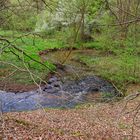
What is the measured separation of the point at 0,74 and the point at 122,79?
769 cm

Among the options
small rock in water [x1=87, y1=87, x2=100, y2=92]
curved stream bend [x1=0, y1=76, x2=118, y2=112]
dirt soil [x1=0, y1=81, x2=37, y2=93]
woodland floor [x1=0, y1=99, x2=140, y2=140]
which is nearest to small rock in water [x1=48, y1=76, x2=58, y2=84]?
curved stream bend [x1=0, y1=76, x2=118, y2=112]

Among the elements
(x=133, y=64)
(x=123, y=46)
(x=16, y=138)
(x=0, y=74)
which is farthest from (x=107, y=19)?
(x=16, y=138)

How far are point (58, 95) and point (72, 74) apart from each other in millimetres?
5108

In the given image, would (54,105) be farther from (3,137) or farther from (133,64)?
(3,137)

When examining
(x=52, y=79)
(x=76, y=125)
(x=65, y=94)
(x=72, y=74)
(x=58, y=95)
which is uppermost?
(x=65, y=94)

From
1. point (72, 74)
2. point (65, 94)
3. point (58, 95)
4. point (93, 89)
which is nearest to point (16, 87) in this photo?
point (58, 95)

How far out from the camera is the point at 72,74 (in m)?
24.8

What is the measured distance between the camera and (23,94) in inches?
826

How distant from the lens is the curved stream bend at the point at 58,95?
18.5 meters

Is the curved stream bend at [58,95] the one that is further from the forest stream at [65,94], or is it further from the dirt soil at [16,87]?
the dirt soil at [16,87]

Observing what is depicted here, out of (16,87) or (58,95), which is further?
(16,87)

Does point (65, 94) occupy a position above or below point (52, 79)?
above

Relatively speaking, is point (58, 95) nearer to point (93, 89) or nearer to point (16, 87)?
point (93, 89)

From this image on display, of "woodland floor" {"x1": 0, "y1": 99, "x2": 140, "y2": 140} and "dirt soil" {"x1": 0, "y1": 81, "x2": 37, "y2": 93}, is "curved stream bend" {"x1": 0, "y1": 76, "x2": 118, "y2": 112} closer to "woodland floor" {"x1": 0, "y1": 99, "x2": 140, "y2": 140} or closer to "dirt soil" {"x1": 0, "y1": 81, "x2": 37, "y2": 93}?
"dirt soil" {"x1": 0, "y1": 81, "x2": 37, "y2": 93}
